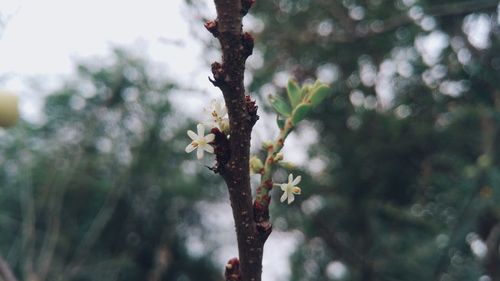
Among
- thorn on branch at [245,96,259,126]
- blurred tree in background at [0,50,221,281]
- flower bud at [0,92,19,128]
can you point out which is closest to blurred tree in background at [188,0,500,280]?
blurred tree in background at [0,50,221,281]

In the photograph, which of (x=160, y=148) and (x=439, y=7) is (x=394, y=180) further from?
(x=160, y=148)

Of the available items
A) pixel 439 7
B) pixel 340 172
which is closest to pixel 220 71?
pixel 439 7

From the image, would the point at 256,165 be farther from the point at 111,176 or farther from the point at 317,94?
the point at 111,176

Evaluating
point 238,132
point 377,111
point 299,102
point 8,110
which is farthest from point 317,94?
point 377,111

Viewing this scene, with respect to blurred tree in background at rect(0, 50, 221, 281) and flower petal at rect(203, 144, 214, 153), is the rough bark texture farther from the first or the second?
blurred tree in background at rect(0, 50, 221, 281)

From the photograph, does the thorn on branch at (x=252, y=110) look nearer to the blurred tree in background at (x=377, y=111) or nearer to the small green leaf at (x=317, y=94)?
the small green leaf at (x=317, y=94)

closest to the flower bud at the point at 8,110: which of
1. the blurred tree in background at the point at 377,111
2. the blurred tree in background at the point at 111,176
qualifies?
the blurred tree in background at the point at 377,111
